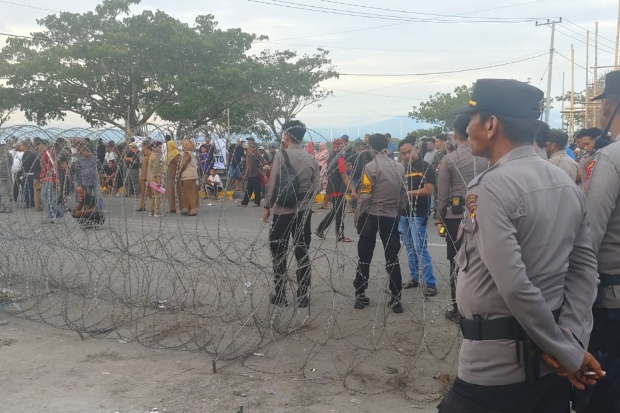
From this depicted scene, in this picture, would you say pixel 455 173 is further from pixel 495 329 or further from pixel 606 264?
pixel 495 329

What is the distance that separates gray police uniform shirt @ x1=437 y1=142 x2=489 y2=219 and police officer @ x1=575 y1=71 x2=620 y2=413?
9.15 ft

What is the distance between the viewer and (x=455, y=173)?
5.49m

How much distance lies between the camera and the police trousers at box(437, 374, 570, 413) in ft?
6.56

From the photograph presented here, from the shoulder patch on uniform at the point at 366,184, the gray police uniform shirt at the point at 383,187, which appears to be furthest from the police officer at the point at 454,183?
the shoulder patch on uniform at the point at 366,184

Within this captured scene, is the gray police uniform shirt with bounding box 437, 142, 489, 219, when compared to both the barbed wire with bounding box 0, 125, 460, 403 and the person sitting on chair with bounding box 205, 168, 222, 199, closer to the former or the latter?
the barbed wire with bounding box 0, 125, 460, 403

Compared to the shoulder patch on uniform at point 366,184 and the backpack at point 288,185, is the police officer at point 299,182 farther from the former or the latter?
the shoulder patch on uniform at point 366,184

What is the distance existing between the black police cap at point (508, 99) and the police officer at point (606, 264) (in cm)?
51

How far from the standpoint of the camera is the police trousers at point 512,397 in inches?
78.7

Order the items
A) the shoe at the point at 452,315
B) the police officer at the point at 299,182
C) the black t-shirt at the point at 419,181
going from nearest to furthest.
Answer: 1. the shoe at the point at 452,315
2. the police officer at the point at 299,182
3. the black t-shirt at the point at 419,181

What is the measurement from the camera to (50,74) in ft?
73.0

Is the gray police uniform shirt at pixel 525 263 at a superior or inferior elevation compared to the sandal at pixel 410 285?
superior

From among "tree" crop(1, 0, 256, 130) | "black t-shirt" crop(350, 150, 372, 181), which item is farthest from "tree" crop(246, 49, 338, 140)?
"black t-shirt" crop(350, 150, 372, 181)

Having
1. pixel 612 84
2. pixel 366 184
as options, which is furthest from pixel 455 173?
pixel 612 84

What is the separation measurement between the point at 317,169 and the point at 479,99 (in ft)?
12.8
